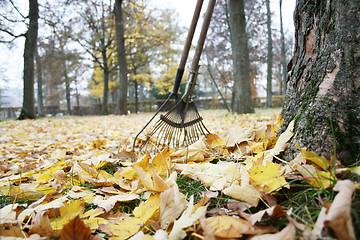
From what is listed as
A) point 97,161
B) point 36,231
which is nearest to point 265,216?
point 36,231

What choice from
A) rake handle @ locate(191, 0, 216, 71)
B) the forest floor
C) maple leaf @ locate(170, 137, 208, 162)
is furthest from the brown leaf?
rake handle @ locate(191, 0, 216, 71)

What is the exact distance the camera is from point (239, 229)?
1.79 ft

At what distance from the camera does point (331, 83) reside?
2.83 ft

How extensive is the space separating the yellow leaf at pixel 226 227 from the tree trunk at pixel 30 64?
33.5 ft

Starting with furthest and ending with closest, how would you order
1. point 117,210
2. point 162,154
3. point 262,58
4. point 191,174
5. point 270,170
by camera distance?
point 262,58 < point 162,154 < point 191,174 < point 117,210 < point 270,170

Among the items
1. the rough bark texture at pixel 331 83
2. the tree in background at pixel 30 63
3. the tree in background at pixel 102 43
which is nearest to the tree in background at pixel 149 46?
the tree in background at pixel 102 43

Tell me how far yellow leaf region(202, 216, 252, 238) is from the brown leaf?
31 cm

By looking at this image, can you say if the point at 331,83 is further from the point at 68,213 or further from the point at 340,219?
the point at 68,213

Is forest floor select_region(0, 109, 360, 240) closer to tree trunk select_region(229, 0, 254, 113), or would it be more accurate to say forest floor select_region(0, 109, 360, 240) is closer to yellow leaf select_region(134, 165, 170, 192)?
yellow leaf select_region(134, 165, 170, 192)

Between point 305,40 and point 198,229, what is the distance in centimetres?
106

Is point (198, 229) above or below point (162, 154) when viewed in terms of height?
below

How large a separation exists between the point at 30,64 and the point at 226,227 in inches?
423

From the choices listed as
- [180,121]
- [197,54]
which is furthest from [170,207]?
[197,54]

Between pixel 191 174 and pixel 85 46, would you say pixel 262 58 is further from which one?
pixel 191 174
